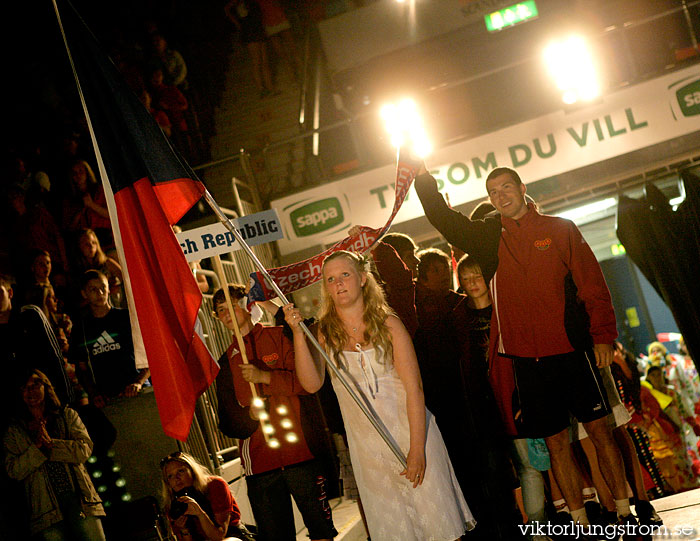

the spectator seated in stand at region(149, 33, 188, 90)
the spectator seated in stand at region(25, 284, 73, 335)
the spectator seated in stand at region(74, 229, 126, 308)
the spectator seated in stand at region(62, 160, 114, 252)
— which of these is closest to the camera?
the spectator seated in stand at region(25, 284, 73, 335)

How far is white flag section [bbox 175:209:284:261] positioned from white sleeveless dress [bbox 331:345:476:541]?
968 millimetres

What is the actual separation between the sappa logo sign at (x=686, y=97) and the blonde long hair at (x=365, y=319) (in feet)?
18.7

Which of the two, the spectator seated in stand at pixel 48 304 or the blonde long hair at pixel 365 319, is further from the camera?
the spectator seated in stand at pixel 48 304

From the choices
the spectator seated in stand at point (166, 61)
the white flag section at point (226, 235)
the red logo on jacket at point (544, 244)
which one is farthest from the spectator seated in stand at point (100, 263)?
the spectator seated in stand at point (166, 61)

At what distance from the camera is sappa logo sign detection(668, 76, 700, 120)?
7.76 meters

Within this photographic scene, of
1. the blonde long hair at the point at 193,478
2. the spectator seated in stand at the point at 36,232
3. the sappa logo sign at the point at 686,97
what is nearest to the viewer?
the blonde long hair at the point at 193,478

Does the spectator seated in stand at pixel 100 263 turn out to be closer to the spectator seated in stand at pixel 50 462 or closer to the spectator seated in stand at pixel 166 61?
the spectator seated in stand at pixel 50 462

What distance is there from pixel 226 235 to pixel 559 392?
2.13 meters

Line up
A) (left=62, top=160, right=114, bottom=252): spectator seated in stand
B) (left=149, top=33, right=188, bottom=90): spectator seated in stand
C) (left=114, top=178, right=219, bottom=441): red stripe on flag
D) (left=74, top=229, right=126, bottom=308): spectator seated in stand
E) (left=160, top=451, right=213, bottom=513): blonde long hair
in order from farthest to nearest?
1. (left=149, top=33, right=188, bottom=90): spectator seated in stand
2. (left=62, top=160, right=114, bottom=252): spectator seated in stand
3. (left=74, top=229, right=126, bottom=308): spectator seated in stand
4. (left=160, top=451, right=213, bottom=513): blonde long hair
5. (left=114, top=178, right=219, bottom=441): red stripe on flag

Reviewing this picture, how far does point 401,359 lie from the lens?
349cm

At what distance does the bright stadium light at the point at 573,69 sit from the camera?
810 centimetres

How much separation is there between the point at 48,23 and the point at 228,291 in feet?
34.4

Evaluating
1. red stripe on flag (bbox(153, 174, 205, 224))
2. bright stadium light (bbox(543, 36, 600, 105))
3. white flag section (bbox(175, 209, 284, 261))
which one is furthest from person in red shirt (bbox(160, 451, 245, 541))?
bright stadium light (bbox(543, 36, 600, 105))

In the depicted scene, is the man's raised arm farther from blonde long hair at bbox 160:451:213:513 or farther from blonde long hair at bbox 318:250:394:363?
blonde long hair at bbox 160:451:213:513
